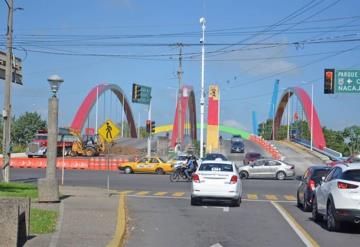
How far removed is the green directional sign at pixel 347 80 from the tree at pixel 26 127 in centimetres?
8648

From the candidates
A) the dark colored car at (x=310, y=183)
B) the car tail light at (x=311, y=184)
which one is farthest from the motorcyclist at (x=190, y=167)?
the car tail light at (x=311, y=184)

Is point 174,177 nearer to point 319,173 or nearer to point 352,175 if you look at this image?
point 319,173

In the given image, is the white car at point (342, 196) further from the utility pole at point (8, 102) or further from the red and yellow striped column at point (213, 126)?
the red and yellow striped column at point (213, 126)

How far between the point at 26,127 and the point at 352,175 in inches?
4486

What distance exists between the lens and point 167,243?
12.3m

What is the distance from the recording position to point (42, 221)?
45.8 ft

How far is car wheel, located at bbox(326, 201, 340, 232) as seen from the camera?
1444 cm

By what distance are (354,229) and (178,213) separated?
18.0ft

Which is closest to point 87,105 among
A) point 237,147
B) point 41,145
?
point 237,147

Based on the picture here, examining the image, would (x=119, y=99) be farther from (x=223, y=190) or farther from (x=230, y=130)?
(x=223, y=190)

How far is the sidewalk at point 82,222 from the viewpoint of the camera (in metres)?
11.4

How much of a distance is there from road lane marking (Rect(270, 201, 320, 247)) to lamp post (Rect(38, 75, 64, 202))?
709 cm

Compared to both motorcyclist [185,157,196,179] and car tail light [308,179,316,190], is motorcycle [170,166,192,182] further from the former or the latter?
car tail light [308,179,316,190]

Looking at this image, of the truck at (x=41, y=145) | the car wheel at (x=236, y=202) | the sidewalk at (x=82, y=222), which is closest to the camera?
the sidewalk at (x=82, y=222)
